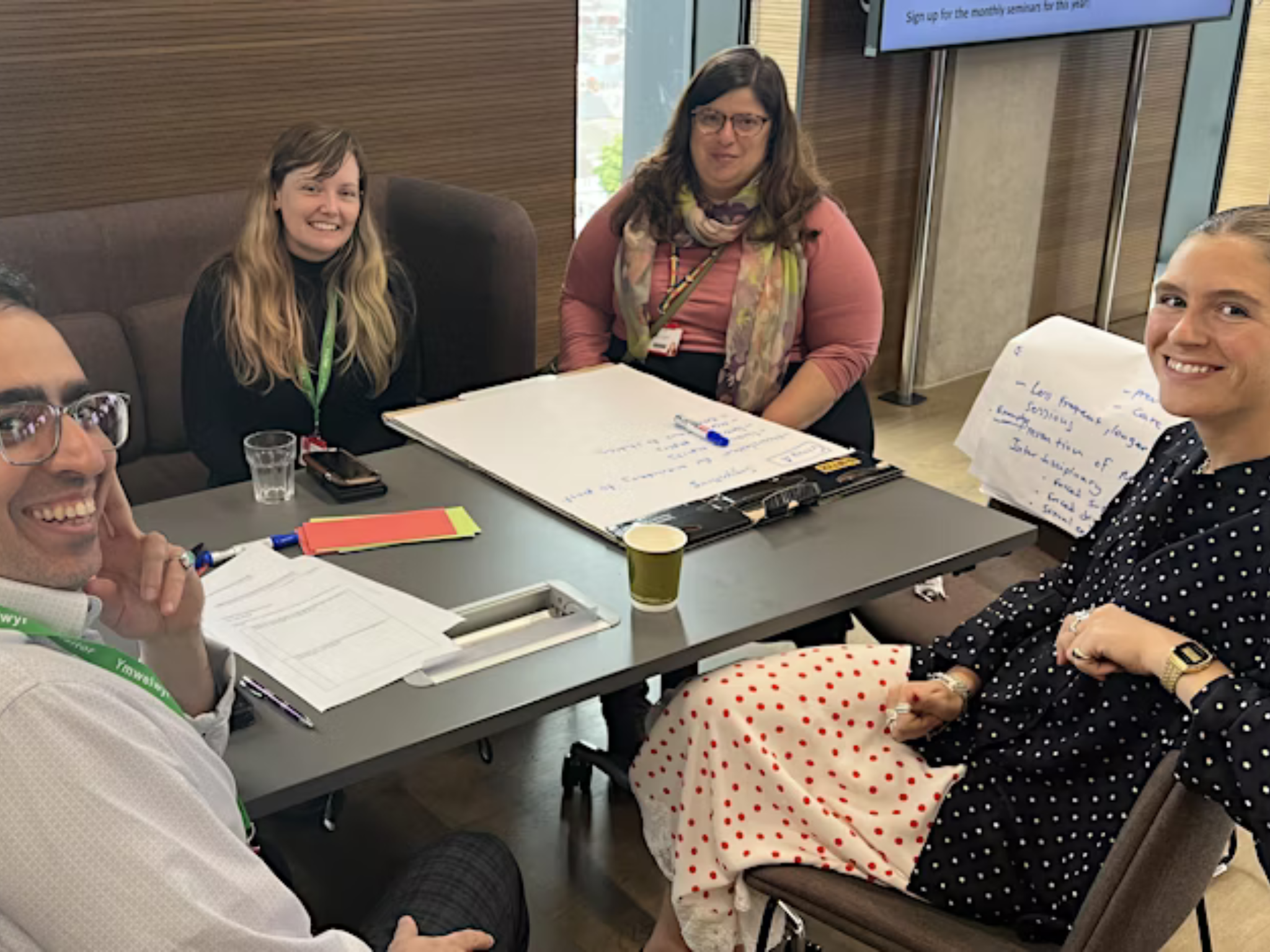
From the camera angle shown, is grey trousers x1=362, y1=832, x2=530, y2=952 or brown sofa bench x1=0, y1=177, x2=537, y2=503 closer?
grey trousers x1=362, y1=832, x2=530, y2=952

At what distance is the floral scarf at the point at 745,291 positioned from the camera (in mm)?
2680

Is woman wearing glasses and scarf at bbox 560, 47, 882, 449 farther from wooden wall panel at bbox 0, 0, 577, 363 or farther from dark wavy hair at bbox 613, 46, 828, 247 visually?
wooden wall panel at bbox 0, 0, 577, 363

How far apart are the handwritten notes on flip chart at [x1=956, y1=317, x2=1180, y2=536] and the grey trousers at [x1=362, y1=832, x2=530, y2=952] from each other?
46.3 inches

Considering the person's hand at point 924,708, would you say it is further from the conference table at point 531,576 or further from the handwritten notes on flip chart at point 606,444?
the handwritten notes on flip chart at point 606,444

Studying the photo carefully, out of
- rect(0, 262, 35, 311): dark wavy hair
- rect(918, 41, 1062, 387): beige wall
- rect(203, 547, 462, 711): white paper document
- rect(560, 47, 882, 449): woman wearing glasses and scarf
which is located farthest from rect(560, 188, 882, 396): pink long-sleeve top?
rect(918, 41, 1062, 387): beige wall

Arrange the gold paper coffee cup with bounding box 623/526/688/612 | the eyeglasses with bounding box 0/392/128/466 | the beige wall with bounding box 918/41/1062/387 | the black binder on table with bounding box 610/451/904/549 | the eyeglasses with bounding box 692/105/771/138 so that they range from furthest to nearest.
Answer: the beige wall with bounding box 918/41/1062/387
the eyeglasses with bounding box 692/105/771/138
the black binder on table with bounding box 610/451/904/549
the gold paper coffee cup with bounding box 623/526/688/612
the eyeglasses with bounding box 0/392/128/466

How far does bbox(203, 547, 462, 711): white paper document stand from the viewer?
1.51 metres

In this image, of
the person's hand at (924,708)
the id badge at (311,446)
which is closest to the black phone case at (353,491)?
the id badge at (311,446)

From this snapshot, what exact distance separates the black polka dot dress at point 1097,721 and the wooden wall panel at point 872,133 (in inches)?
106

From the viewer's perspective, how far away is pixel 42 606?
1.07 meters

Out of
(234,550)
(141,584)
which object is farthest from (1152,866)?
(234,550)

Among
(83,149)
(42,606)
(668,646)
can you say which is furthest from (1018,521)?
(83,149)

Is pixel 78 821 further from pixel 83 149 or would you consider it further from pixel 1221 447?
pixel 83 149

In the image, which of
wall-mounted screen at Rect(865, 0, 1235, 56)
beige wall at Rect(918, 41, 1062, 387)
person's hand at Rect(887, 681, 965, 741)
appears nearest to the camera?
person's hand at Rect(887, 681, 965, 741)
